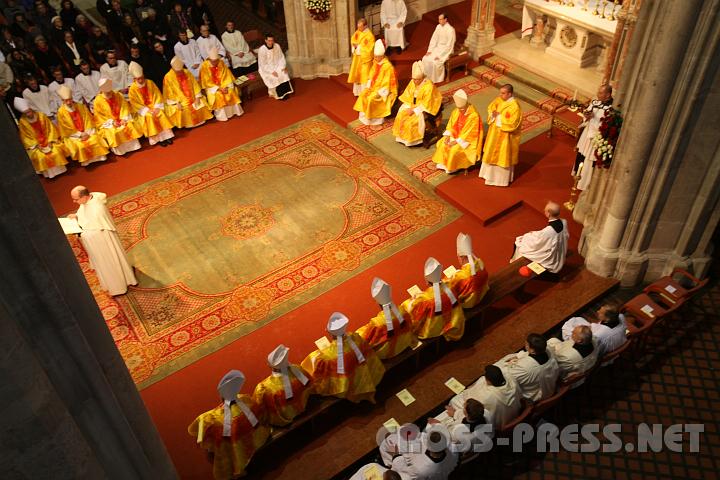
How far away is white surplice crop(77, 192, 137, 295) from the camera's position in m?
7.22

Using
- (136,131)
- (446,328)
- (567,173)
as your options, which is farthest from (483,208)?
(136,131)

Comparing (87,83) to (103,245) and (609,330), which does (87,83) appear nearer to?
(103,245)

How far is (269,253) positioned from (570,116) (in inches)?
198

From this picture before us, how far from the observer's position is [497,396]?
5.51 meters

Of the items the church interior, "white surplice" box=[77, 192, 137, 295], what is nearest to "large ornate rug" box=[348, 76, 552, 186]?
the church interior

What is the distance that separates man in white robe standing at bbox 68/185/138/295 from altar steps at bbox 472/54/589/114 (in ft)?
21.4

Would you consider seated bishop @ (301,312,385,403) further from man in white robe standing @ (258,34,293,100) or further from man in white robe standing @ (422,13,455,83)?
man in white robe standing @ (422,13,455,83)

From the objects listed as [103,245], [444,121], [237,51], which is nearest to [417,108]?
[444,121]

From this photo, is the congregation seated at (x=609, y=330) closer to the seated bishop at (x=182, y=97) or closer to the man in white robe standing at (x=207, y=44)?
the seated bishop at (x=182, y=97)

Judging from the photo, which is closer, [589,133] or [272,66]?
[589,133]

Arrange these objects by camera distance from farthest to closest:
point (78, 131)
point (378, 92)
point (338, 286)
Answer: point (378, 92)
point (78, 131)
point (338, 286)

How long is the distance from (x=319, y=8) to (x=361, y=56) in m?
1.11

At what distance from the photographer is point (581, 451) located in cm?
588

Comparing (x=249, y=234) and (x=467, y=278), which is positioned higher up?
(x=467, y=278)
